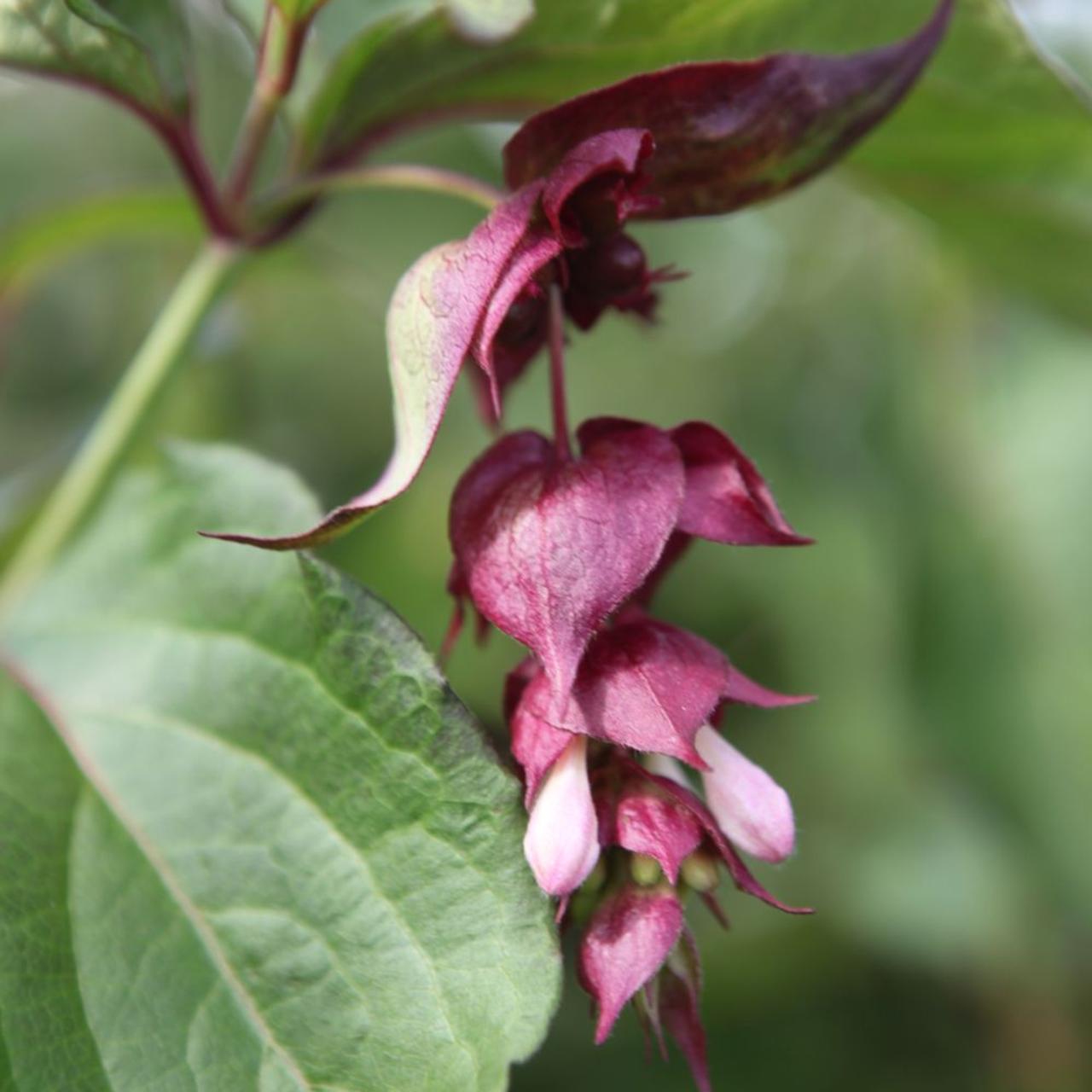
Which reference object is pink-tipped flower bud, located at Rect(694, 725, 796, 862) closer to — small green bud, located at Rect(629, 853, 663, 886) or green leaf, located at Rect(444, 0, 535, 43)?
small green bud, located at Rect(629, 853, 663, 886)

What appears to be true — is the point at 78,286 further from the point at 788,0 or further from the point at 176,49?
the point at 788,0

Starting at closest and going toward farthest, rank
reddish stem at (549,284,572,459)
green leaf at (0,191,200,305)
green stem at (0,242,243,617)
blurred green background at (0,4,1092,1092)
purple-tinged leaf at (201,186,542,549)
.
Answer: purple-tinged leaf at (201,186,542,549), reddish stem at (549,284,572,459), green stem at (0,242,243,617), green leaf at (0,191,200,305), blurred green background at (0,4,1092,1092)

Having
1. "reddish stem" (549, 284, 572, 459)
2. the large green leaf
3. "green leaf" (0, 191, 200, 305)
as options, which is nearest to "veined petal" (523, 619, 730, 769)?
"reddish stem" (549, 284, 572, 459)

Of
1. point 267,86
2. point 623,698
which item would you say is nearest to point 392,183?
point 267,86

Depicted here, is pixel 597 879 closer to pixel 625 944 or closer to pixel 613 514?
pixel 625 944

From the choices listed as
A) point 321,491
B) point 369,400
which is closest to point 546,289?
point 321,491

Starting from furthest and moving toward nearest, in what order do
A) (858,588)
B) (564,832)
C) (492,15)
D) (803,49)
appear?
(858,588) → (803,49) → (492,15) → (564,832)

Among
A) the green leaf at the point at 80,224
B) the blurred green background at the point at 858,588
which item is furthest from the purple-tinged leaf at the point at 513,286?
the blurred green background at the point at 858,588
